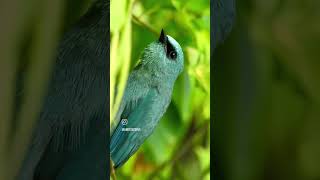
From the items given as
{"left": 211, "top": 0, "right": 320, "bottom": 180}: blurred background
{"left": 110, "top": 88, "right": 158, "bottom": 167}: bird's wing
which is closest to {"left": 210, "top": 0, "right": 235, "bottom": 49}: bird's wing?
→ {"left": 211, "top": 0, "right": 320, "bottom": 180}: blurred background

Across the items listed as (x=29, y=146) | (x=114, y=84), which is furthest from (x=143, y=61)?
(x=29, y=146)

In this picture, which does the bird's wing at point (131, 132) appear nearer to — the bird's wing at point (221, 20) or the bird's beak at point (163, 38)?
the bird's beak at point (163, 38)

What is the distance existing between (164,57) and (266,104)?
34 centimetres

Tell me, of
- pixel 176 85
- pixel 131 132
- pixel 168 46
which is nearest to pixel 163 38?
pixel 168 46

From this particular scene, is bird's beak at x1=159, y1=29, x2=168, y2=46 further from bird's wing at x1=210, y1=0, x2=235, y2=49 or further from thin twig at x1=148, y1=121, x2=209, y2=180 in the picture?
thin twig at x1=148, y1=121, x2=209, y2=180

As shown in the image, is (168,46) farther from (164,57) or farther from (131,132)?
(131,132)

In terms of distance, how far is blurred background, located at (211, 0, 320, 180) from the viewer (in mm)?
1343

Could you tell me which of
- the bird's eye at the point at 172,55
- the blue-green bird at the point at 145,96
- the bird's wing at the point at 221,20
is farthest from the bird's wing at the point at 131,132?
the bird's wing at the point at 221,20

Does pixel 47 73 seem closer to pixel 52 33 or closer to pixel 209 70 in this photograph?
pixel 52 33

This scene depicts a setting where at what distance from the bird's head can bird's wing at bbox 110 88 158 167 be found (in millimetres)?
70

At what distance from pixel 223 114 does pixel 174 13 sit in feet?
1.10

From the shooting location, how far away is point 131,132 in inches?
53.3

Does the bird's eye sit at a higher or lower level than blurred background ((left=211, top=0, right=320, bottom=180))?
higher

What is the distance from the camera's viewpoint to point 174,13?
135cm
